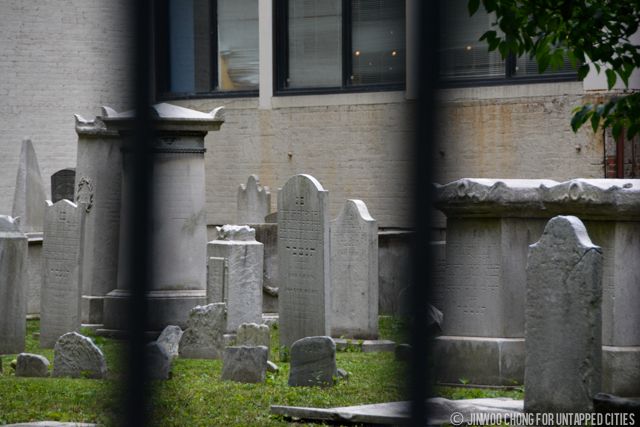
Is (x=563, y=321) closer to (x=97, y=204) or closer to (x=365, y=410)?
(x=365, y=410)

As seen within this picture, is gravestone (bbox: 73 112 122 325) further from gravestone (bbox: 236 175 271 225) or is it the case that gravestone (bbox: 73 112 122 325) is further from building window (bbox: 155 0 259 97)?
building window (bbox: 155 0 259 97)

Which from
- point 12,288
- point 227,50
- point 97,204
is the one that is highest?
point 227,50

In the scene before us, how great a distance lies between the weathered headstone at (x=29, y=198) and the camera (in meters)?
17.7

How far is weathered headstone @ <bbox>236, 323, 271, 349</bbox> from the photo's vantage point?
1133 cm

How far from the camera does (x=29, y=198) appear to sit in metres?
17.8

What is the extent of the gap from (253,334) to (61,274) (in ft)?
7.61

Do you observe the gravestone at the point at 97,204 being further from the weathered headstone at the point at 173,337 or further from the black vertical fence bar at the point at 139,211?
the black vertical fence bar at the point at 139,211

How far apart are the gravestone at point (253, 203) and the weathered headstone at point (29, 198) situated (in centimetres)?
335

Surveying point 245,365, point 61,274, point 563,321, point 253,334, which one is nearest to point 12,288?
point 61,274

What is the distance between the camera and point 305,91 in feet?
69.7

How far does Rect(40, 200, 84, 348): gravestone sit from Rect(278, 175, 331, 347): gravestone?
212 cm

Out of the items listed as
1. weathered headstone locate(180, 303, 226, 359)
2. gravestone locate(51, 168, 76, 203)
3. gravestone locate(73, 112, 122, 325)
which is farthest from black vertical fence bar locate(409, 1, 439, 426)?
gravestone locate(51, 168, 76, 203)

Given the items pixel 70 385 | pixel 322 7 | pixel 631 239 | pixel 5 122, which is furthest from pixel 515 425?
pixel 5 122

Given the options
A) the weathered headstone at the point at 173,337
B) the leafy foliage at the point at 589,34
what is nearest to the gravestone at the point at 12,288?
the weathered headstone at the point at 173,337
